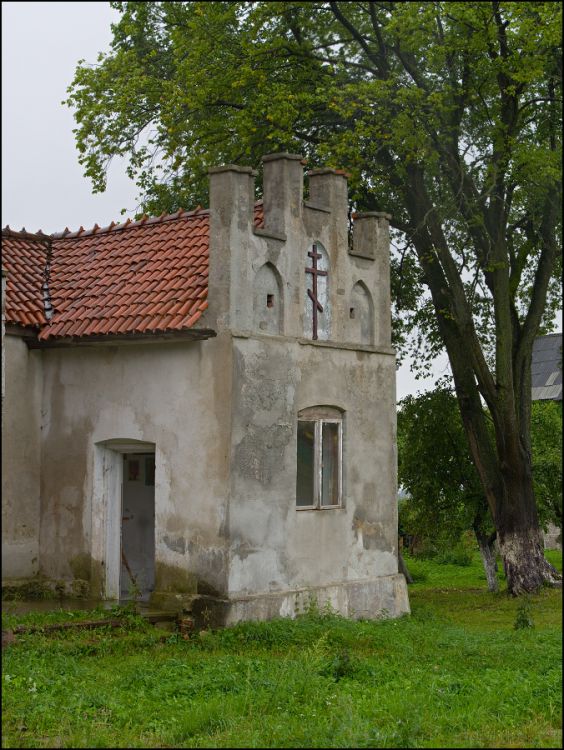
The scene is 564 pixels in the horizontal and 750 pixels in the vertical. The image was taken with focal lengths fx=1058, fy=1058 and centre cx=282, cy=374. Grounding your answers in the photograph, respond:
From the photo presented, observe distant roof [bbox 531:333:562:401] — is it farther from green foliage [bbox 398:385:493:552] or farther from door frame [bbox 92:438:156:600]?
door frame [bbox 92:438:156:600]

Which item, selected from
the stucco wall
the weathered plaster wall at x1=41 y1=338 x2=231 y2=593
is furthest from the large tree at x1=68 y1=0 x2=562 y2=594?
the weathered plaster wall at x1=41 y1=338 x2=231 y2=593

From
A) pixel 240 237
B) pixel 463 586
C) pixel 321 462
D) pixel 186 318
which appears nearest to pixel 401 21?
pixel 240 237

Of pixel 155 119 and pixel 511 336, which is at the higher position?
pixel 155 119

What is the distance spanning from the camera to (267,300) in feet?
50.0

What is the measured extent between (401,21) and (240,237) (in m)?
4.27

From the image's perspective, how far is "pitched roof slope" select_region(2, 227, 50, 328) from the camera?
15.8 m

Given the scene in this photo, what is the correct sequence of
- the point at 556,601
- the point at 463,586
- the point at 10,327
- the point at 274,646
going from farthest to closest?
the point at 463,586 → the point at 556,601 → the point at 10,327 → the point at 274,646

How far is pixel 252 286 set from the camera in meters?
14.9

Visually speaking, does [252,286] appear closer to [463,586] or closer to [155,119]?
[155,119]

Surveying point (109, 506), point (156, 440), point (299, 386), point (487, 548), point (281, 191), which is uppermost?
point (281, 191)

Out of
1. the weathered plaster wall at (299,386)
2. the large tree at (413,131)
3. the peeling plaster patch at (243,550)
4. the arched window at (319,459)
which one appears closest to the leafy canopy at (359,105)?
the large tree at (413,131)

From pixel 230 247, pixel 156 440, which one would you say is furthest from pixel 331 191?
pixel 156 440

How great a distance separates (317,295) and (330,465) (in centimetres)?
262

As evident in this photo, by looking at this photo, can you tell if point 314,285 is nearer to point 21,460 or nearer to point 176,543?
point 176,543
